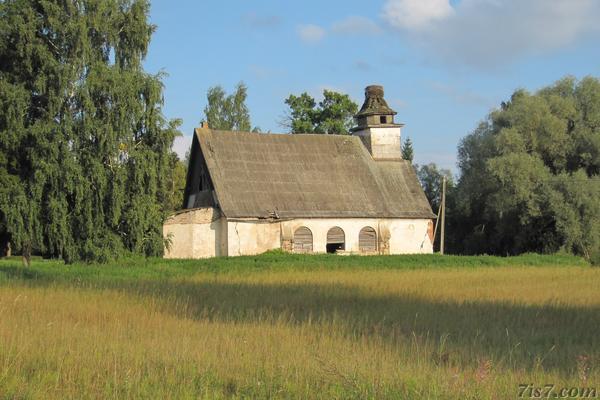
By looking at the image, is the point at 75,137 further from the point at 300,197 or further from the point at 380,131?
the point at 380,131

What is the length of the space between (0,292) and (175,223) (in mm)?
21432

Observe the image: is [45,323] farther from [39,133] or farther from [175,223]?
[175,223]

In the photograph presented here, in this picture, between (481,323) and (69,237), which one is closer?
(481,323)

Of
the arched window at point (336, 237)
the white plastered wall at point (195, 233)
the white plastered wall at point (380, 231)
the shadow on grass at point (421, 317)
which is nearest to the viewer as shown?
the shadow on grass at point (421, 317)

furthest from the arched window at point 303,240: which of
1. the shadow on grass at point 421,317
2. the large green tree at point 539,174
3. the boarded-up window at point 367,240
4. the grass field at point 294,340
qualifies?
the shadow on grass at point 421,317

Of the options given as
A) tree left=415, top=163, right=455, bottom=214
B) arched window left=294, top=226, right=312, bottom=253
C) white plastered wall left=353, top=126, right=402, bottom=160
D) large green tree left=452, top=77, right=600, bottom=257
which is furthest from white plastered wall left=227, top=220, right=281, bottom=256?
tree left=415, top=163, right=455, bottom=214

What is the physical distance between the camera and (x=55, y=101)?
32344 millimetres

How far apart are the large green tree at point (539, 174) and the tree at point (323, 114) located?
13.2 meters

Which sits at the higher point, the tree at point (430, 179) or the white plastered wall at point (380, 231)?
the tree at point (430, 179)

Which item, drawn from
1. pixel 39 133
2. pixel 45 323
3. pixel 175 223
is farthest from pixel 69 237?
pixel 45 323

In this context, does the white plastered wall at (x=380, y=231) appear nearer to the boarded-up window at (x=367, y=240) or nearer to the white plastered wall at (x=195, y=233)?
the boarded-up window at (x=367, y=240)

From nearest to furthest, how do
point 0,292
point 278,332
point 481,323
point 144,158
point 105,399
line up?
point 105,399
point 278,332
point 481,323
point 0,292
point 144,158

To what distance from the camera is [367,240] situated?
42.7m

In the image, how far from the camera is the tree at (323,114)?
62.4 m
